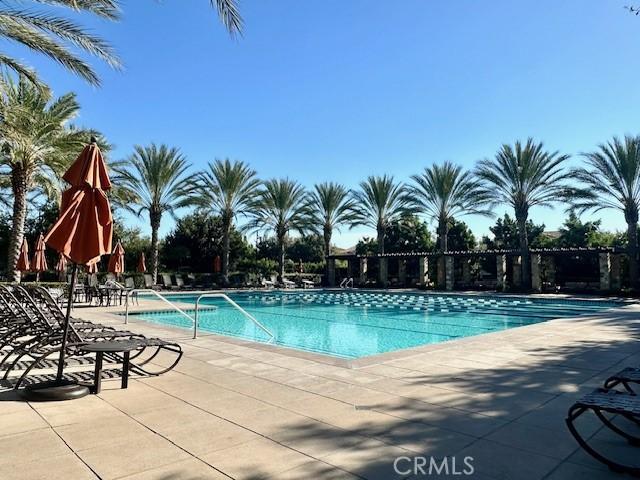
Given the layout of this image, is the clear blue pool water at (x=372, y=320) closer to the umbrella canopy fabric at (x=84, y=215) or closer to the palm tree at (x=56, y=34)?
the umbrella canopy fabric at (x=84, y=215)

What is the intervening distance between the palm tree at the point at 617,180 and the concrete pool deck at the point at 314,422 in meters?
20.3

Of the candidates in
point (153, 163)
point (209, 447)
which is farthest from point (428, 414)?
point (153, 163)

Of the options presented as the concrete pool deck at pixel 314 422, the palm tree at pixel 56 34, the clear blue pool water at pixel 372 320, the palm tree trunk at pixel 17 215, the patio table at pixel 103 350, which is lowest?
the clear blue pool water at pixel 372 320

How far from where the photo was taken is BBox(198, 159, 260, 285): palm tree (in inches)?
1228

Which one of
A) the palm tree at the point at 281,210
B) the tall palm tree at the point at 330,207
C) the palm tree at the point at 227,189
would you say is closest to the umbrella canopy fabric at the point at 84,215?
the palm tree at the point at 227,189

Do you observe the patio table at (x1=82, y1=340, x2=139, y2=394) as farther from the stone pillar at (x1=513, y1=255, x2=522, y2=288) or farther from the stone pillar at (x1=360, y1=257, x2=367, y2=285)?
the stone pillar at (x1=360, y1=257, x2=367, y2=285)

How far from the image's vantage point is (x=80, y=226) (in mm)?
4719

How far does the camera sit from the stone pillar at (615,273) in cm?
2497

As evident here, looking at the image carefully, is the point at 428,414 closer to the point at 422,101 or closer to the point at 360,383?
the point at 360,383

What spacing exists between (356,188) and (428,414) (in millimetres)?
30744

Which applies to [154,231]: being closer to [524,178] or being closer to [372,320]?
[372,320]

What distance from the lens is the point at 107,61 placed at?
31.1 feet

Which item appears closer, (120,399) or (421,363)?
(120,399)

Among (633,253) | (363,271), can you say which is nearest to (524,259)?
(633,253)
